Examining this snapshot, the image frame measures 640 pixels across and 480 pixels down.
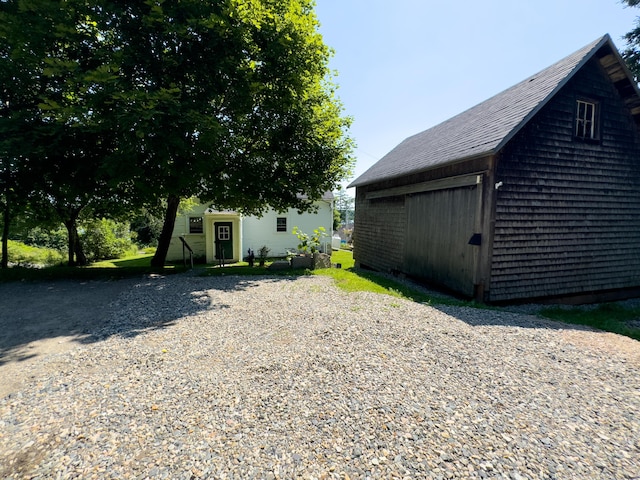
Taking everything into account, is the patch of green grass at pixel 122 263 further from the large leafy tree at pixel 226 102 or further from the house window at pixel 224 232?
the large leafy tree at pixel 226 102

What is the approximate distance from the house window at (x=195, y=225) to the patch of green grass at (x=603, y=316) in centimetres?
1818

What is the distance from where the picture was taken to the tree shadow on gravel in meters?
4.99

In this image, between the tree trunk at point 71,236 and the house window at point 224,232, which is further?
the house window at point 224,232

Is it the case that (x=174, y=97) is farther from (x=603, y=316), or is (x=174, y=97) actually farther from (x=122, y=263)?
(x=122, y=263)

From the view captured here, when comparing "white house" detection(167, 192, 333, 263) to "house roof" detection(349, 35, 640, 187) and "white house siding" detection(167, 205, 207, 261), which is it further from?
"house roof" detection(349, 35, 640, 187)

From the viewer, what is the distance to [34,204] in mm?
10797

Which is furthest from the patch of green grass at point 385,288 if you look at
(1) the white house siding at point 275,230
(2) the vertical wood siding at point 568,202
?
(1) the white house siding at point 275,230

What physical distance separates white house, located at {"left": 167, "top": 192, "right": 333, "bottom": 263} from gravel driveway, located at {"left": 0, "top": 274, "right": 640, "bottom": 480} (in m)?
12.8

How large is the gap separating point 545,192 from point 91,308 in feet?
38.9

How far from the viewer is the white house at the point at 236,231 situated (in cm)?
1867

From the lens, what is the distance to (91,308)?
6789 millimetres

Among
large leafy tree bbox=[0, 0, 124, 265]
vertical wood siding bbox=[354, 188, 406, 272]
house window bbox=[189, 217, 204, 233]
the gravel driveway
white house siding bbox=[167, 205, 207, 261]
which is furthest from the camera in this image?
house window bbox=[189, 217, 204, 233]

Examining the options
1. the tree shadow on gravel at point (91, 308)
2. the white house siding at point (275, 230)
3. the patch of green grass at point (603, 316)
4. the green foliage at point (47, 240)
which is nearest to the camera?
the tree shadow on gravel at point (91, 308)

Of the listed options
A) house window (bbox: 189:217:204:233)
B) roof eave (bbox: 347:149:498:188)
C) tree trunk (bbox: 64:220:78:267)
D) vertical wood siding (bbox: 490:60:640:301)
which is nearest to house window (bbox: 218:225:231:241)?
house window (bbox: 189:217:204:233)
